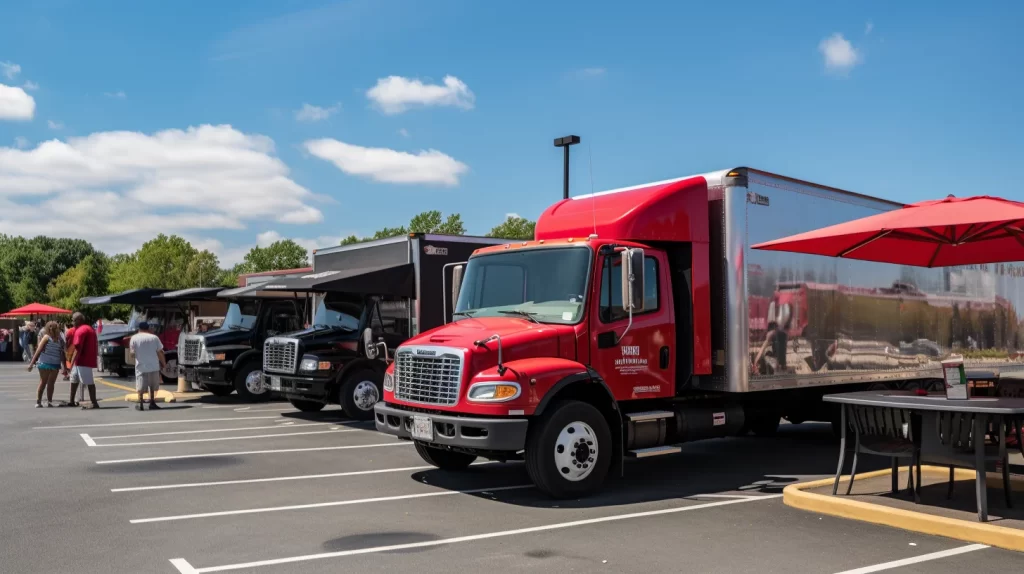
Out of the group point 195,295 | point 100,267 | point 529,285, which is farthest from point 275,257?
point 529,285

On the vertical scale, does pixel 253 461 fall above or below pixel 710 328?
below

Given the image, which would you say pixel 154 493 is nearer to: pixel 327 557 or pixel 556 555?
pixel 327 557

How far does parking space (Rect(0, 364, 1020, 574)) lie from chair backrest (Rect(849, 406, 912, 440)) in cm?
94

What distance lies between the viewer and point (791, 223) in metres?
10.1

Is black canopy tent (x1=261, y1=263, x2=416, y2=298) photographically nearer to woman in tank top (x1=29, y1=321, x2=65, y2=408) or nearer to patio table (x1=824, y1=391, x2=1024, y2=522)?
woman in tank top (x1=29, y1=321, x2=65, y2=408)

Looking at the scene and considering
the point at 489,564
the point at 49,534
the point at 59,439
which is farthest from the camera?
the point at 59,439

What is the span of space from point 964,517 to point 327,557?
490 cm

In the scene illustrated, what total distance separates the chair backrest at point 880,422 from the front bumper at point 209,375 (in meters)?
13.0

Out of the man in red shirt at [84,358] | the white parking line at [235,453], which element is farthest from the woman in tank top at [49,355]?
the white parking line at [235,453]

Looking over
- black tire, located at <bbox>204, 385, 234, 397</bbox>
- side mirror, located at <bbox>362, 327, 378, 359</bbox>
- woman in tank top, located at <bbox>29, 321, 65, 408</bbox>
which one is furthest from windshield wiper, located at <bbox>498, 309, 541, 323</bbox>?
woman in tank top, located at <bbox>29, 321, 65, 408</bbox>

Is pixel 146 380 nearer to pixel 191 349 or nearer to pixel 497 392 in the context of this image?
pixel 191 349

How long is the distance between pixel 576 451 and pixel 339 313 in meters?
7.58

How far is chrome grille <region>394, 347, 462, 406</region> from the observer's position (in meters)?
8.09

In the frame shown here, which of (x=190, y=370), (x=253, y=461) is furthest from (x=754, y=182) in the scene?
(x=190, y=370)
